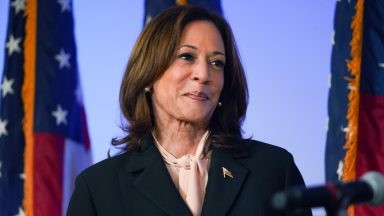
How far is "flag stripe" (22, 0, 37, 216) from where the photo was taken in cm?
294

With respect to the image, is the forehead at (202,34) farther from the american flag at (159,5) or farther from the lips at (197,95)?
the american flag at (159,5)

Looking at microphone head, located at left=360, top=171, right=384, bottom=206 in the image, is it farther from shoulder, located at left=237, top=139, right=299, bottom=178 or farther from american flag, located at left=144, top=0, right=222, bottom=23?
american flag, located at left=144, top=0, right=222, bottom=23

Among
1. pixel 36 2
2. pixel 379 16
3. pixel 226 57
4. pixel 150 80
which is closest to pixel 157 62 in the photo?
pixel 150 80

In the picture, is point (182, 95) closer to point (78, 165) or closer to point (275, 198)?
point (275, 198)

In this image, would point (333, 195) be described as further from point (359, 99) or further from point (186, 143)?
point (359, 99)

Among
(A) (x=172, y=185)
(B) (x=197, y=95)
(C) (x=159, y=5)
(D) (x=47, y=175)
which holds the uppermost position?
(C) (x=159, y=5)

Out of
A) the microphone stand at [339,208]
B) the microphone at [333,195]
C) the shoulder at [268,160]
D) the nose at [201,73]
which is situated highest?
the nose at [201,73]

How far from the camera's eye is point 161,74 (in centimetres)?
195

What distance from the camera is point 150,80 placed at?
1991 millimetres

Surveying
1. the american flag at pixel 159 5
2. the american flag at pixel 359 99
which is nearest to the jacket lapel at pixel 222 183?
the american flag at pixel 359 99

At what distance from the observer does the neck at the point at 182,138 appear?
1.95 meters

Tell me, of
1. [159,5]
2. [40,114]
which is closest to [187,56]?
[159,5]

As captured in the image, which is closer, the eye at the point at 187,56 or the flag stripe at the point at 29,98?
the eye at the point at 187,56

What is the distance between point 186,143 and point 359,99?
1046mm
